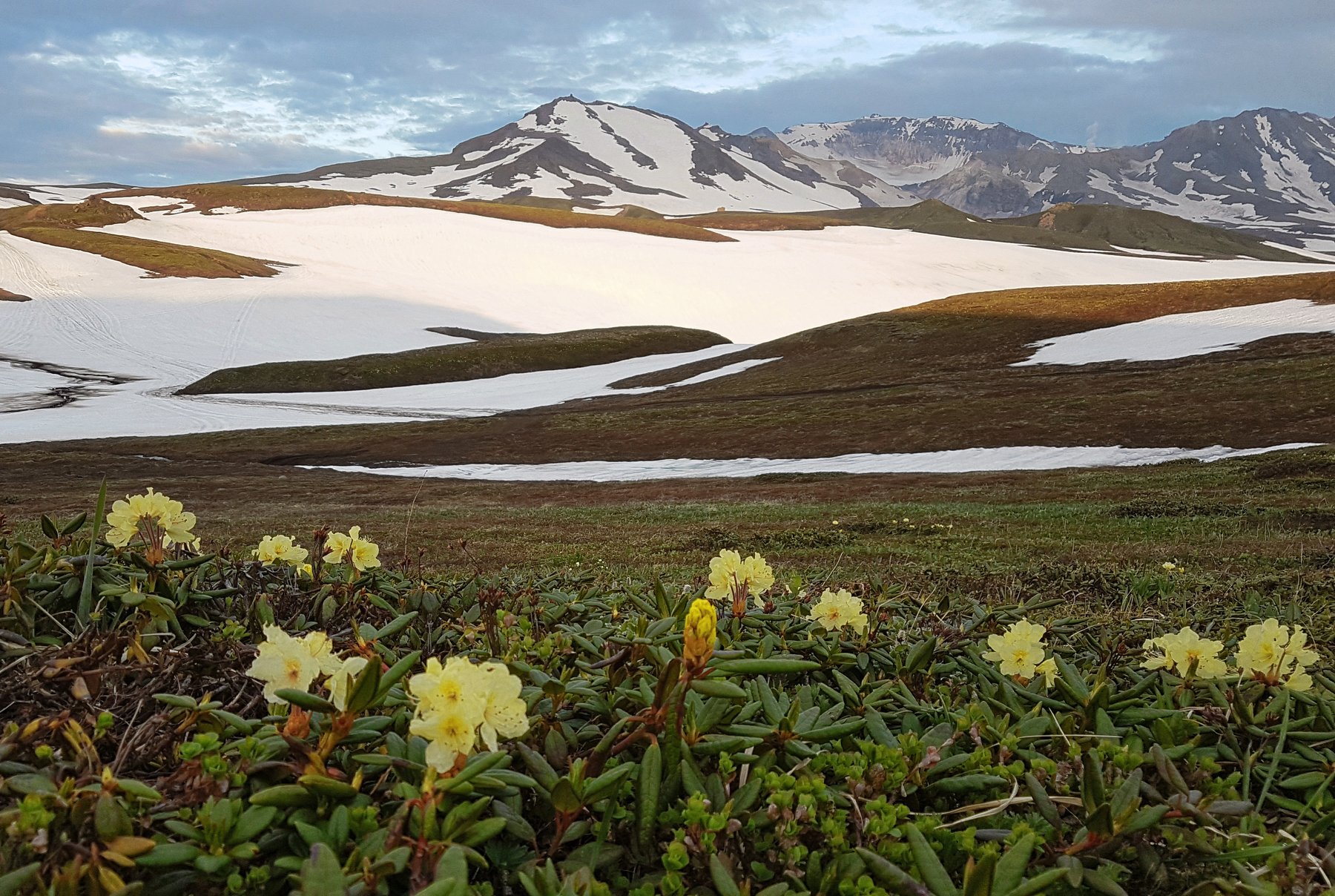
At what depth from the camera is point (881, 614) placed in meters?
4.04

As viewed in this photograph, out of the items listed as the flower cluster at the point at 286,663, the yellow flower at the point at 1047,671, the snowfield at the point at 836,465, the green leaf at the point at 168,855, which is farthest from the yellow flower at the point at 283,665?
the snowfield at the point at 836,465

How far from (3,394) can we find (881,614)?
64.4m

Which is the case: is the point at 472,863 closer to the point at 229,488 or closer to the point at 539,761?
the point at 539,761

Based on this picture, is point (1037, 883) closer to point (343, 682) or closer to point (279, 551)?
point (343, 682)

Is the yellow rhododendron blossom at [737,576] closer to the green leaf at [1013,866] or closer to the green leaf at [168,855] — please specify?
the green leaf at [1013,866]

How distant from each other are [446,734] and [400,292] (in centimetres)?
9254

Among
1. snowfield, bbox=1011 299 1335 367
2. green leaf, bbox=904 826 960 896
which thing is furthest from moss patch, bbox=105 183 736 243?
green leaf, bbox=904 826 960 896

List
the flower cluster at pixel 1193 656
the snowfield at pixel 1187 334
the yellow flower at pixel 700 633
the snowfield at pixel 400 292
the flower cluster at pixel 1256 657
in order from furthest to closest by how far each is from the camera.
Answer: the snowfield at pixel 400 292
the snowfield at pixel 1187 334
the flower cluster at pixel 1193 656
the flower cluster at pixel 1256 657
the yellow flower at pixel 700 633

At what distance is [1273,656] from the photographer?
2805 millimetres

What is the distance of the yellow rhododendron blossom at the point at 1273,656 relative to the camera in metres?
2.76

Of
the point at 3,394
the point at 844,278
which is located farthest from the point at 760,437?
the point at 844,278

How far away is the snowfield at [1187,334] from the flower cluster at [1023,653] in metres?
49.8

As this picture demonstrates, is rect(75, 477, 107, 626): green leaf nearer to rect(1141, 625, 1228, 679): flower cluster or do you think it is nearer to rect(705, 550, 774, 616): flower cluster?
rect(705, 550, 774, 616): flower cluster

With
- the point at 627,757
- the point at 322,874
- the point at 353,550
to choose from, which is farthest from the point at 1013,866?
the point at 353,550
